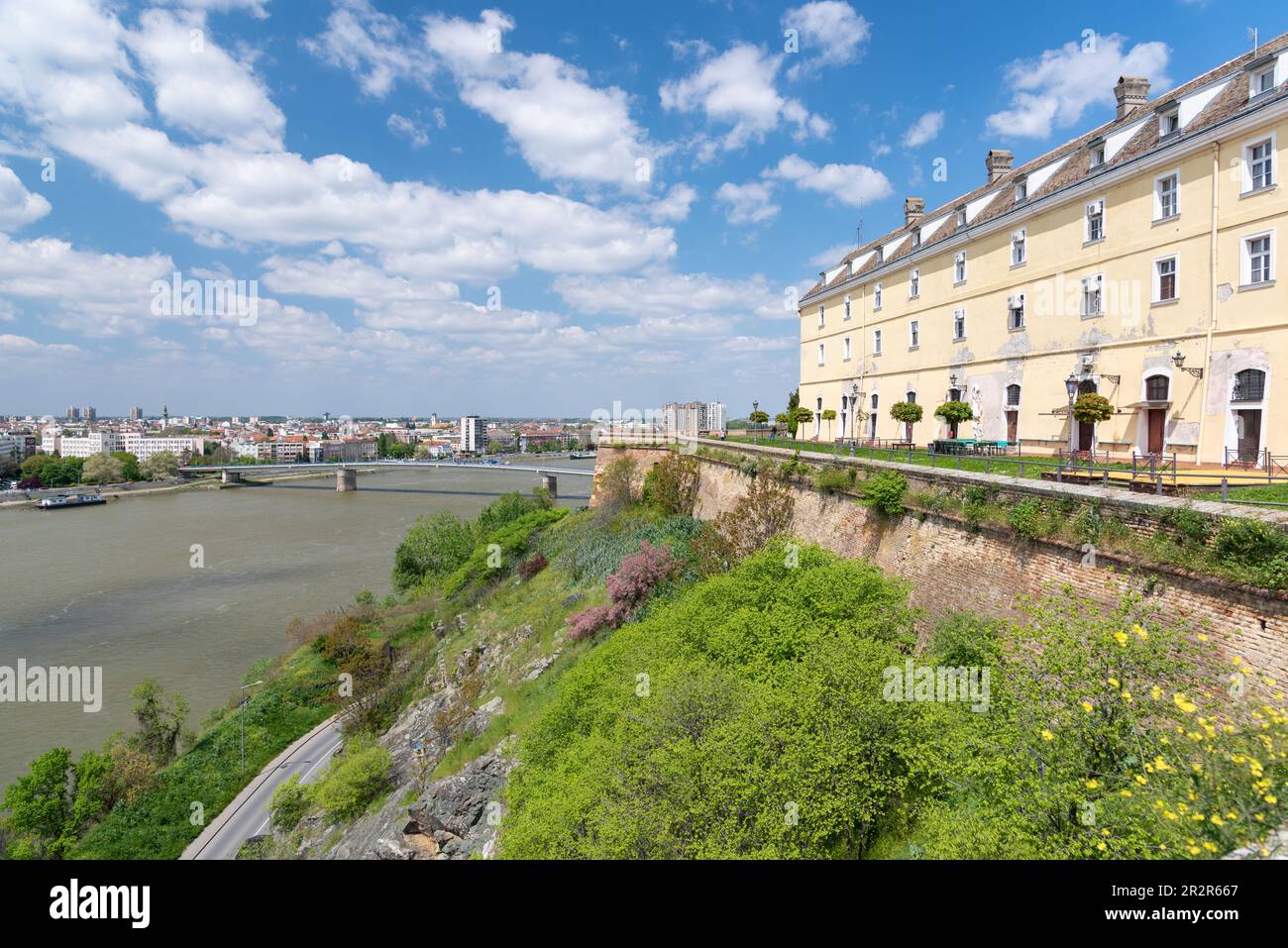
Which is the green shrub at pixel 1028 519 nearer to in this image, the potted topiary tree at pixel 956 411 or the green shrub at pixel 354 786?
the potted topiary tree at pixel 956 411

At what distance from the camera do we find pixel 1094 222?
15828mm

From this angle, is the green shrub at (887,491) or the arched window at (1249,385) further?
the green shrub at (887,491)

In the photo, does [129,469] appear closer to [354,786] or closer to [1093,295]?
[354,786]

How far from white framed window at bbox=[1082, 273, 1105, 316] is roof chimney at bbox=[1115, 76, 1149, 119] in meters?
5.22

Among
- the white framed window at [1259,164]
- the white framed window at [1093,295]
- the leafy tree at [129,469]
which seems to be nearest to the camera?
the white framed window at [1259,164]

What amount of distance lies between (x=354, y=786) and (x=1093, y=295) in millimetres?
22649

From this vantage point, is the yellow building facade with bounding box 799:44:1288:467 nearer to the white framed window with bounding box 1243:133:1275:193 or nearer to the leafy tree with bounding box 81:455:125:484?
the white framed window with bounding box 1243:133:1275:193

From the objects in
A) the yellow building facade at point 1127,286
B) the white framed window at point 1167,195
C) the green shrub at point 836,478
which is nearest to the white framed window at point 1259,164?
the yellow building facade at point 1127,286

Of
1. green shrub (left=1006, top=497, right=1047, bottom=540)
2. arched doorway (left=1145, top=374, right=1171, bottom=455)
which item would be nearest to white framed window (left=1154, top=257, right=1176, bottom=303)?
arched doorway (left=1145, top=374, right=1171, bottom=455)

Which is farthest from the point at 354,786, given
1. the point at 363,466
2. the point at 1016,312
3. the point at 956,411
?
the point at 363,466

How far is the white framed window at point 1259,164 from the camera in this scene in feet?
39.3

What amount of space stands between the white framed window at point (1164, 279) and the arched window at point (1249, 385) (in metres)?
2.29

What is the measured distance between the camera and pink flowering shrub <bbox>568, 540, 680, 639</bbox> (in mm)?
17828
